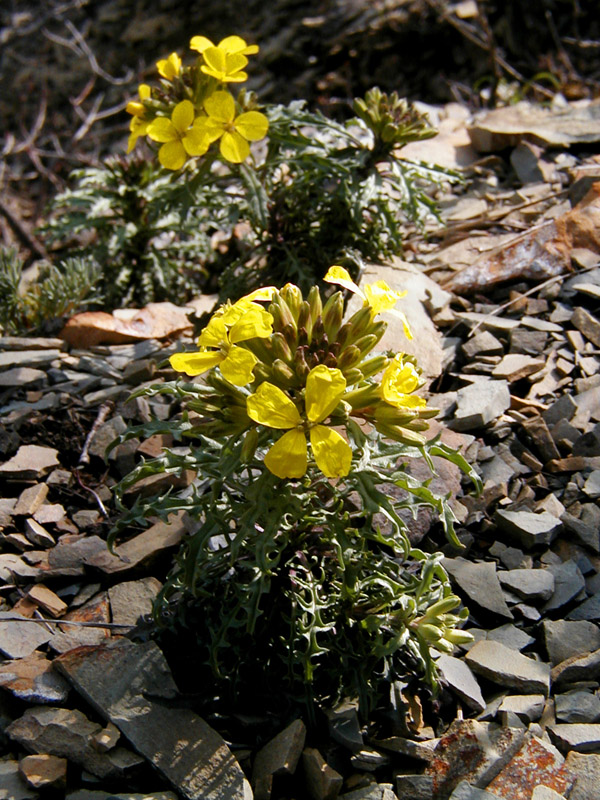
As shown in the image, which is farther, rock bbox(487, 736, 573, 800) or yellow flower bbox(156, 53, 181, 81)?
yellow flower bbox(156, 53, 181, 81)

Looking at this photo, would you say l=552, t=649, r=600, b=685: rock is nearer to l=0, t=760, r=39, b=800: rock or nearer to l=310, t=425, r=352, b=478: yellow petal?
l=310, t=425, r=352, b=478: yellow petal

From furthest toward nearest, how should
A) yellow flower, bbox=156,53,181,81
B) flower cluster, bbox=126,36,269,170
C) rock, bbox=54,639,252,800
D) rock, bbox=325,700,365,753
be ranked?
yellow flower, bbox=156,53,181,81, flower cluster, bbox=126,36,269,170, rock, bbox=325,700,365,753, rock, bbox=54,639,252,800

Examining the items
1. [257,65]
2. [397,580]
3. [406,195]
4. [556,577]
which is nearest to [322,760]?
[397,580]

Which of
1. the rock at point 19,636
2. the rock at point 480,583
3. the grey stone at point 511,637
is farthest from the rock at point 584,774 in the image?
the rock at point 19,636

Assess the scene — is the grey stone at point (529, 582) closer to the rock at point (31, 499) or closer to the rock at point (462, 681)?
the rock at point (462, 681)

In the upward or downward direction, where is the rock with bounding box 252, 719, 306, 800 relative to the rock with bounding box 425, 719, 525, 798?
upward

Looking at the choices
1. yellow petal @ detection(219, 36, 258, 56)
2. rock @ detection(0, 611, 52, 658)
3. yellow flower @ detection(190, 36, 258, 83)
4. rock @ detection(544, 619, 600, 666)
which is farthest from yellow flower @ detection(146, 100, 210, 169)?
rock @ detection(544, 619, 600, 666)

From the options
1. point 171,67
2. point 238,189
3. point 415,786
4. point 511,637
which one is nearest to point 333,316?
point 511,637

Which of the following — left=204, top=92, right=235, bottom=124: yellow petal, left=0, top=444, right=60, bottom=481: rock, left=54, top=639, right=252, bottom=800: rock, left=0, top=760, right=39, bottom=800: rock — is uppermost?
left=204, top=92, right=235, bottom=124: yellow petal
